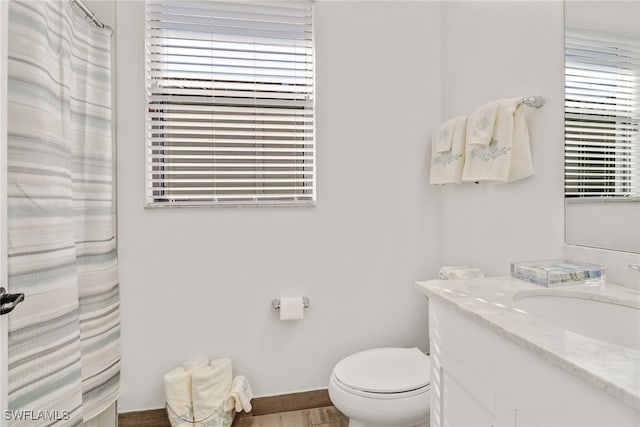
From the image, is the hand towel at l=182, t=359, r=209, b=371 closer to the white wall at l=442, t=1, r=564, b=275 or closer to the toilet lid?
the toilet lid

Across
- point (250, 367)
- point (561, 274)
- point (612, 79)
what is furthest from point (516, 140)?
point (250, 367)

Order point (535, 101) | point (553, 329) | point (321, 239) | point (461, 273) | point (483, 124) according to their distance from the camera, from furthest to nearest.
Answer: point (321, 239) → point (461, 273) → point (483, 124) → point (535, 101) → point (553, 329)

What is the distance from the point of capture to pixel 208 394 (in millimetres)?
1623

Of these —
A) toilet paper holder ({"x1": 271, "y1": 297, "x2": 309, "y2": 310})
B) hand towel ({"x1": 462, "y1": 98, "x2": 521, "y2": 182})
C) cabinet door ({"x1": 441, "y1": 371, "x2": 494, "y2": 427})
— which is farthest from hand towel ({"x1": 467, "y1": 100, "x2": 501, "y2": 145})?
toilet paper holder ({"x1": 271, "y1": 297, "x2": 309, "y2": 310})

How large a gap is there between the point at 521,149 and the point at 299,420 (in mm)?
1619

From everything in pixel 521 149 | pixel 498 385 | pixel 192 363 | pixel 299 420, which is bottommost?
pixel 299 420

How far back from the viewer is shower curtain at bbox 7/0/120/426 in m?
1.03

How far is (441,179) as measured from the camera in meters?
1.75

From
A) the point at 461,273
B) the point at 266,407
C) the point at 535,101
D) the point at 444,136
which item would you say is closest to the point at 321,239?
the point at 461,273

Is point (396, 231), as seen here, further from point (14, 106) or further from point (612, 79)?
point (14, 106)

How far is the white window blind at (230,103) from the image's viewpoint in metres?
1.74

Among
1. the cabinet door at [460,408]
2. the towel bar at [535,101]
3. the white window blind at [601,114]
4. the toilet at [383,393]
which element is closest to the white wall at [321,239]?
the toilet at [383,393]

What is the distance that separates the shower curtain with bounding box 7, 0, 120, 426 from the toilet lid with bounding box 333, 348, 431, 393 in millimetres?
996

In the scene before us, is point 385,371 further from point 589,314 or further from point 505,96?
point 505,96
